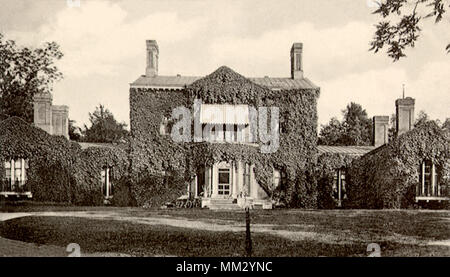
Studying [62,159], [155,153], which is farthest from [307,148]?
[62,159]

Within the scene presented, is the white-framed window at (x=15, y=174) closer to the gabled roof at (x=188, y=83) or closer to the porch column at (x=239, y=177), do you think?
the gabled roof at (x=188, y=83)

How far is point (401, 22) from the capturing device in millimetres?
6520

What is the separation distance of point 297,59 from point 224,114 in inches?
128

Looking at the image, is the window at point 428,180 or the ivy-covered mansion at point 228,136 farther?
the ivy-covered mansion at point 228,136

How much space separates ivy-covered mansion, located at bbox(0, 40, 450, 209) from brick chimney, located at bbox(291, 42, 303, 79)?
100 mm

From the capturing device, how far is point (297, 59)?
10.5 metres

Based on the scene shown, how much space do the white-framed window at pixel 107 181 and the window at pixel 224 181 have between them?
3018 millimetres

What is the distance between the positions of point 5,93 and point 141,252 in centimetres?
503

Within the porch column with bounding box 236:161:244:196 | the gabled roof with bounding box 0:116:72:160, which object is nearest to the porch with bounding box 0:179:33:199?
the gabled roof with bounding box 0:116:72:160

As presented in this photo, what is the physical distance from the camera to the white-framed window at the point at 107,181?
1412cm

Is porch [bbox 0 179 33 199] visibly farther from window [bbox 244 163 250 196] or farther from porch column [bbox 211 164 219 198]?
window [bbox 244 163 250 196]

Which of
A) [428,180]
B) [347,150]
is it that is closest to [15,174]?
[347,150]

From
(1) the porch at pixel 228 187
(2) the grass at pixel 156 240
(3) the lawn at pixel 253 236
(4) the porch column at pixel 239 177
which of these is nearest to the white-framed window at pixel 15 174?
(3) the lawn at pixel 253 236

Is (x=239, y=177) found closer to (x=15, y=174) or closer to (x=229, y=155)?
(x=229, y=155)
